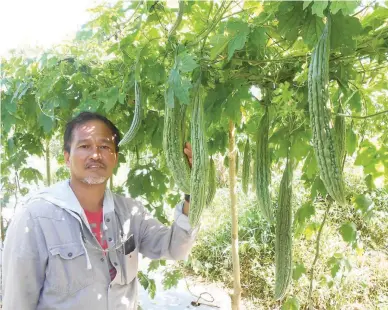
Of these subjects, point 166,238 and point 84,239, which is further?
point 166,238

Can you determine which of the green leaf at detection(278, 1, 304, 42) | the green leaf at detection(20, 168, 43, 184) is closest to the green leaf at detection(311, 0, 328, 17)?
the green leaf at detection(278, 1, 304, 42)

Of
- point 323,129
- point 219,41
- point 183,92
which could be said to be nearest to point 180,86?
point 183,92

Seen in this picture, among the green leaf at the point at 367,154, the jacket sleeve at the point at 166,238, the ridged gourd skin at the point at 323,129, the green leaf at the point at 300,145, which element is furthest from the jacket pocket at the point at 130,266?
the green leaf at the point at 367,154

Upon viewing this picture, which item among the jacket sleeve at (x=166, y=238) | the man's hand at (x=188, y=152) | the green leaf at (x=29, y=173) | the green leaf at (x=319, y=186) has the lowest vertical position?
the jacket sleeve at (x=166, y=238)

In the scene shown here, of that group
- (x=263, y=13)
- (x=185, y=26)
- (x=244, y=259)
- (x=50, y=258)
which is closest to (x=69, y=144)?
(x=50, y=258)

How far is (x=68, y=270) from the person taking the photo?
7.30ft

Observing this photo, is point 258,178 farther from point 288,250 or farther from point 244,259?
point 244,259

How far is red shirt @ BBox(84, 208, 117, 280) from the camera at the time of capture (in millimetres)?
2455

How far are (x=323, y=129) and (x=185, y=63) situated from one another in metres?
0.74

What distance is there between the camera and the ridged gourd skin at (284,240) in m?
2.73

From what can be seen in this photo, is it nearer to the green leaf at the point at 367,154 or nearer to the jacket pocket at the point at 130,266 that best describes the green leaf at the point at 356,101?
the green leaf at the point at 367,154

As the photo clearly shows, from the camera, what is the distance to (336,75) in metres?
2.24

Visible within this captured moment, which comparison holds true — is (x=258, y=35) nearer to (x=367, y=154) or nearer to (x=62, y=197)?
(x=367, y=154)

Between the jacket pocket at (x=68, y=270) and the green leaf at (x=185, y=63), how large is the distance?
1.23 meters
